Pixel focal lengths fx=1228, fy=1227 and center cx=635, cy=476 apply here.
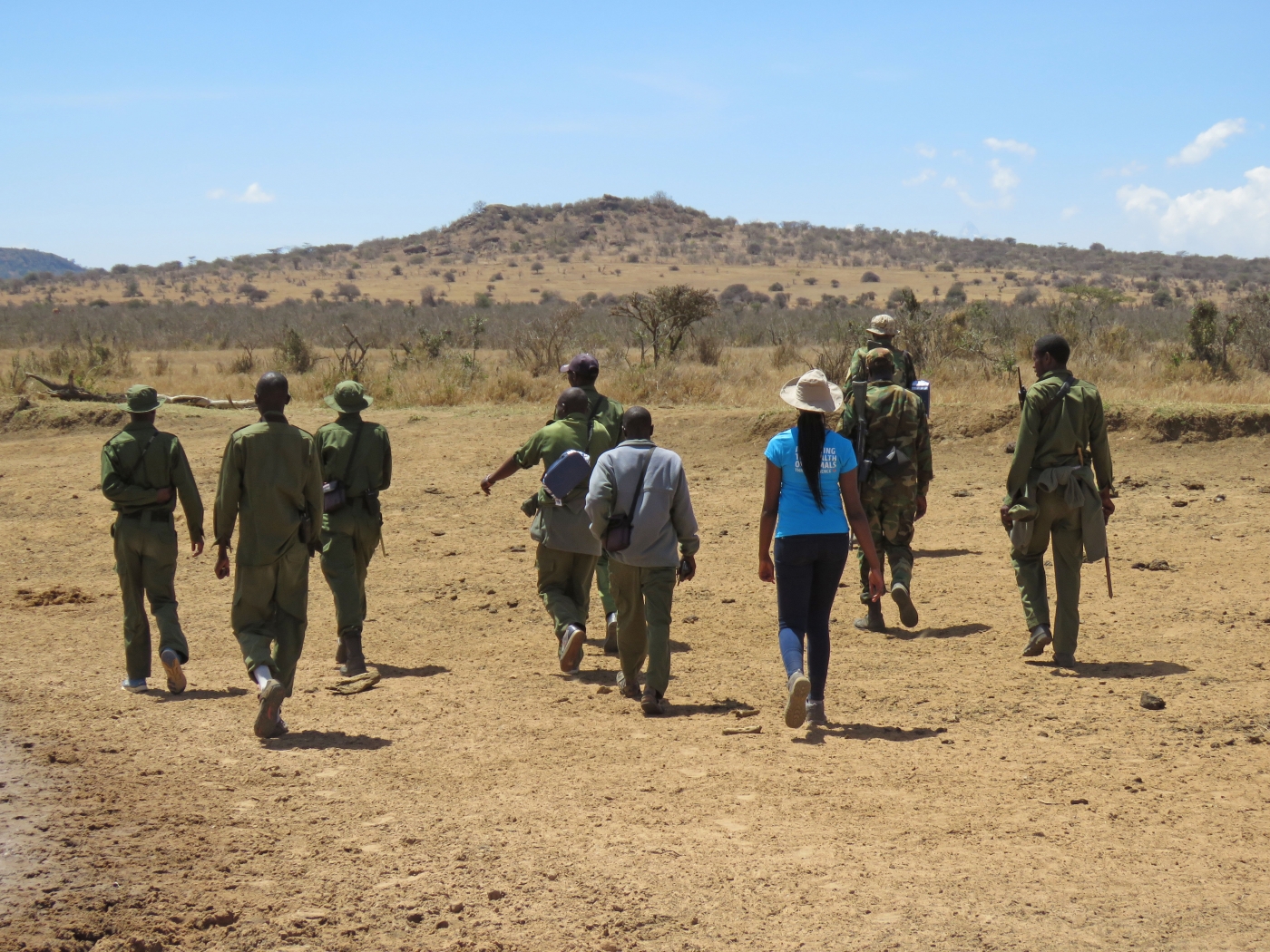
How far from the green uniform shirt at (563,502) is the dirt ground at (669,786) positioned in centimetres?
87

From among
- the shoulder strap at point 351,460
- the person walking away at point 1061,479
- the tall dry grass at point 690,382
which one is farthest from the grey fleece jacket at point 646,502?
the tall dry grass at point 690,382

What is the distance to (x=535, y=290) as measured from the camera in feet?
218

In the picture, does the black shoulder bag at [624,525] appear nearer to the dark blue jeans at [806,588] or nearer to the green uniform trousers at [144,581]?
the dark blue jeans at [806,588]

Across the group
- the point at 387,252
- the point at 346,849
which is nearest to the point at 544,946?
the point at 346,849

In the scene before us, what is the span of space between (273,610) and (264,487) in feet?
2.16

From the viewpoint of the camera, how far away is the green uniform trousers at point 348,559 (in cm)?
753

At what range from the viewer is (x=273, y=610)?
629 cm

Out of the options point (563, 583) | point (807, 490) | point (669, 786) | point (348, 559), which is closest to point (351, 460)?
point (348, 559)

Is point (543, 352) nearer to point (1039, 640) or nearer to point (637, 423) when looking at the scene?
point (1039, 640)

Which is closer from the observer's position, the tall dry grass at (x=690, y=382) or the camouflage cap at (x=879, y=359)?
the camouflage cap at (x=879, y=359)

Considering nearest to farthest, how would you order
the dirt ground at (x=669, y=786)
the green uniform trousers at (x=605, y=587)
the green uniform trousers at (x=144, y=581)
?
the dirt ground at (x=669, y=786) → the green uniform trousers at (x=144, y=581) → the green uniform trousers at (x=605, y=587)

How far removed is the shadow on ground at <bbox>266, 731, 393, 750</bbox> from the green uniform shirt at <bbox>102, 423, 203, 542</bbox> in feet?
4.90

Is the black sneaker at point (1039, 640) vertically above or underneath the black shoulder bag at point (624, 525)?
underneath

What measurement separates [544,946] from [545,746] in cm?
210
